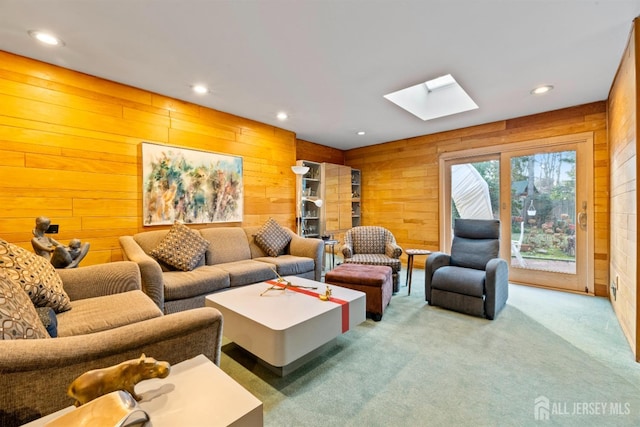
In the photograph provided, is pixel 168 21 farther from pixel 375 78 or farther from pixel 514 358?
pixel 514 358

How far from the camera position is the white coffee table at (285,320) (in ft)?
5.38

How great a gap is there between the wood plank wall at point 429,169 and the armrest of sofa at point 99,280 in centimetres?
439

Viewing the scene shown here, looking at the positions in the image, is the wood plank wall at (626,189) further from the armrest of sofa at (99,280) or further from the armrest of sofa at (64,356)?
the armrest of sofa at (99,280)

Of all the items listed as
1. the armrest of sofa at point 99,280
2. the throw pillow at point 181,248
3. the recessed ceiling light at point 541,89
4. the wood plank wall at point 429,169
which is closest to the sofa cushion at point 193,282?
the throw pillow at point 181,248

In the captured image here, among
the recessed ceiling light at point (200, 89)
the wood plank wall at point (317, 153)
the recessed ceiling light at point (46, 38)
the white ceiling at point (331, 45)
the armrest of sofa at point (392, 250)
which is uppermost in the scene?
the recessed ceiling light at point (46, 38)

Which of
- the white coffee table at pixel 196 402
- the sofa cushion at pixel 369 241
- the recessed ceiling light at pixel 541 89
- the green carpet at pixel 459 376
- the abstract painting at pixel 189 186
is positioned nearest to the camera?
the white coffee table at pixel 196 402

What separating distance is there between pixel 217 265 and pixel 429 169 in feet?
12.7

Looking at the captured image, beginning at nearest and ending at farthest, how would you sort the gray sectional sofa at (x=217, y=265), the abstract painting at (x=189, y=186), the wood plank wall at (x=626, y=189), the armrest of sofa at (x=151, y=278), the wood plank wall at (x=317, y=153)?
the wood plank wall at (x=626, y=189)
the armrest of sofa at (x=151, y=278)
the gray sectional sofa at (x=217, y=265)
the abstract painting at (x=189, y=186)
the wood plank wall at (x=317, y=153)

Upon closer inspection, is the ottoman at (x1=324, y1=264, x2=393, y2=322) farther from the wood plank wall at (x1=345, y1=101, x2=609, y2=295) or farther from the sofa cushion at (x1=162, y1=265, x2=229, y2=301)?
the wood plank wall at (x1=345, y1=101, x2=609, y2=295)

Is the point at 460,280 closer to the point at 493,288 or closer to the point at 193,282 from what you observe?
the point at 493,288

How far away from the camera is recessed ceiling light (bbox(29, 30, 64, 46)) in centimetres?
213

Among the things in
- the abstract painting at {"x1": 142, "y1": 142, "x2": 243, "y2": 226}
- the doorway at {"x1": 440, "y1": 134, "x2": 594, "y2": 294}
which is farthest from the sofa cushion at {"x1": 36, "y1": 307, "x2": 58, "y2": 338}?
the doorway at {"x1": 440, "y1": 134, "x2": 594, "y2": 294}

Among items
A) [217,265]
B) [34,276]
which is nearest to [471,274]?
[217,265]

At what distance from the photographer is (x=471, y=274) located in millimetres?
2953
